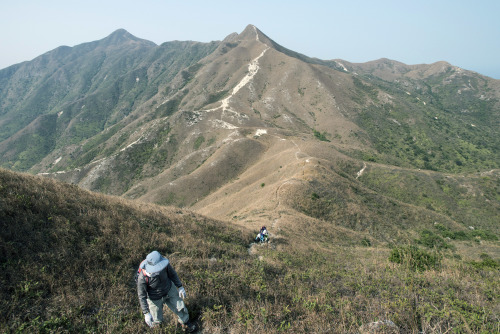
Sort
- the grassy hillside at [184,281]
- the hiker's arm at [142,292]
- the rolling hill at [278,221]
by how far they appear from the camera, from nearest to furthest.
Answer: the hiker's arm at [142,292] → the grassy hillside at [184,281] → the rolling hill at [278,221]

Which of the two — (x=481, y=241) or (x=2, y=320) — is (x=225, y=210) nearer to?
(x=2, y=320)

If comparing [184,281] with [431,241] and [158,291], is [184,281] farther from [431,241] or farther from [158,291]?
[431,241]

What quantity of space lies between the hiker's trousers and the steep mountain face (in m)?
19.0

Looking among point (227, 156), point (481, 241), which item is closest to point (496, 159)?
point (481, 241)

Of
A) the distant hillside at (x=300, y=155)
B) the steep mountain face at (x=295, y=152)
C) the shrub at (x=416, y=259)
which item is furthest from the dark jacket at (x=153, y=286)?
the steep mountain face at (x=295, y=152)

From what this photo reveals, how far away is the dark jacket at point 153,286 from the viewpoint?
5758mm

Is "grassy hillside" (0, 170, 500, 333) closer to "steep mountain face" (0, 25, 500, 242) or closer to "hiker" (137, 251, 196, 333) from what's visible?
"hiker" (137, 251, 196, 333)

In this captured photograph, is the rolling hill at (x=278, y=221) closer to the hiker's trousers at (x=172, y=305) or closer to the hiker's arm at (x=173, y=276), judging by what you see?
the hiker's trousers at (x=172, y=305)

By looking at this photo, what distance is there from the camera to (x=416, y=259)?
1350 centimetres

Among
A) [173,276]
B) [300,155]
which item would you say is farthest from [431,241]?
[173,276]

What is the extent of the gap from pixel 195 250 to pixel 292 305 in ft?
17.8

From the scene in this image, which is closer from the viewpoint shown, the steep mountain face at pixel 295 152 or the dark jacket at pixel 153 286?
the dark jacket at pixel 153 286

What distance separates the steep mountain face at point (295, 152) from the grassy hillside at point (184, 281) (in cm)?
1551

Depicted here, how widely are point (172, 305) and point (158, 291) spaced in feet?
2.20
